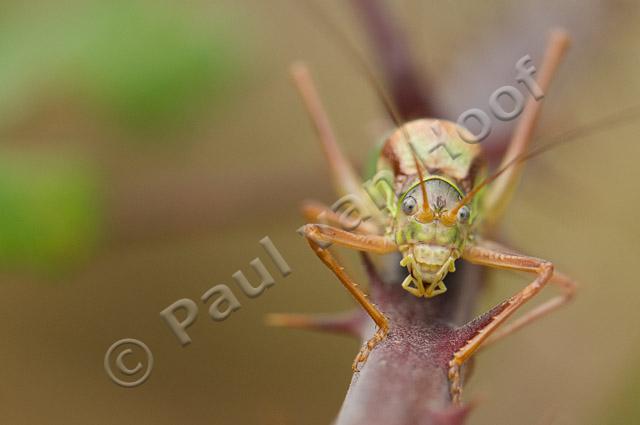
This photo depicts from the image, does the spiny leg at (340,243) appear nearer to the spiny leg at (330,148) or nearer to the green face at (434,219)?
the green face at (434,219)

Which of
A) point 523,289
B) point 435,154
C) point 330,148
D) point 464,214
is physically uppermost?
point 330,148

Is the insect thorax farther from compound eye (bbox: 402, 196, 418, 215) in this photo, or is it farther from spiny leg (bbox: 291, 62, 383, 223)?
spiny leg (bbox: 291, 62, 383, 223)


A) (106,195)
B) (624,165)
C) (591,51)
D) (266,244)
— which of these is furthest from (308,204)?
(624,165)

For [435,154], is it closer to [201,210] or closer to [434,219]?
[434,219]

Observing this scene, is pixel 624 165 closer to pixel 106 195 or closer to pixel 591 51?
pixel 591 51

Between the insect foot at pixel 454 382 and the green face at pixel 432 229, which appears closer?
the insect foot at pixel 454 382

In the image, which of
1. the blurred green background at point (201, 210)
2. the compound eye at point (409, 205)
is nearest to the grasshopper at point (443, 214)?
the compound eye at point (409, 205)

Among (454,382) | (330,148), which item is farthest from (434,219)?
(454,382)
